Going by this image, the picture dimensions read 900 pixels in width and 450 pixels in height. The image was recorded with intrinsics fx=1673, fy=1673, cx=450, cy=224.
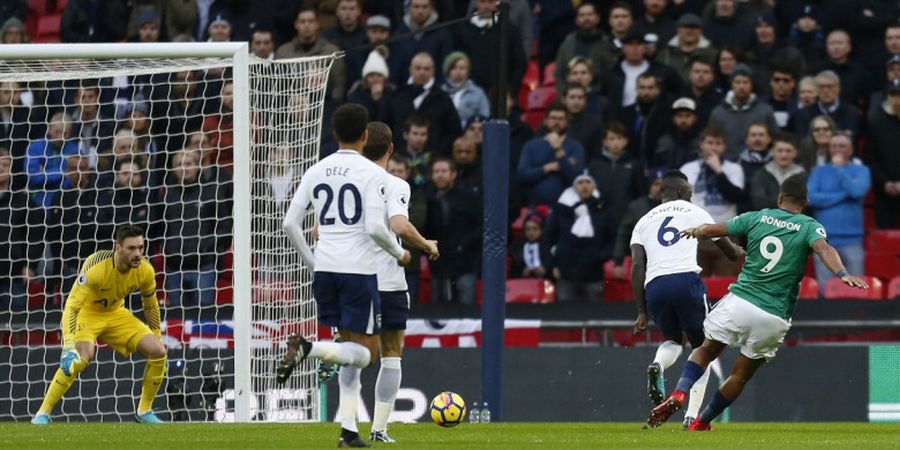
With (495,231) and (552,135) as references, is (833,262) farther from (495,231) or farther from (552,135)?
(552,135)

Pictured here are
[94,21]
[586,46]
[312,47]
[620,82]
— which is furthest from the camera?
[94,21]

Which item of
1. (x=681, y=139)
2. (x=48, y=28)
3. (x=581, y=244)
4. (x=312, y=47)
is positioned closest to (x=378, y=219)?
(x=581, y=244)

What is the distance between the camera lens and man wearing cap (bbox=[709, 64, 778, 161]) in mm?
17312

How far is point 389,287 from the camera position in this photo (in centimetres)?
1101

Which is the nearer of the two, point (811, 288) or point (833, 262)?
point (833, 262)

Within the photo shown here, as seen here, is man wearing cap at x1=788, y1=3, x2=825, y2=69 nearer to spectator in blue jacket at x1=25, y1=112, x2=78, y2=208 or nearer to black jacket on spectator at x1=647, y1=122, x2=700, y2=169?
black jacket on spectator at x1=647, y1=122, x2=700, y2=169

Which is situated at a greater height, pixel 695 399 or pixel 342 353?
pixel 342 353

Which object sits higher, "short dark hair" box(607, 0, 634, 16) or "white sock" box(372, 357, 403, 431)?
"short dark hair" box(607, 0, 634, 16)

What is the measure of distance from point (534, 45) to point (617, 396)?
18.2 ft

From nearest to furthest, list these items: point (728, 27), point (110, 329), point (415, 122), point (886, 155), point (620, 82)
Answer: point (110, 329) < point (886, 155) < point (415, 122) < point (620, 82) < point (728, 27)

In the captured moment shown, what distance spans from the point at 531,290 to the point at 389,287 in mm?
6555

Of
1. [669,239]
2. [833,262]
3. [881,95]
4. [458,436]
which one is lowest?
[458,436]

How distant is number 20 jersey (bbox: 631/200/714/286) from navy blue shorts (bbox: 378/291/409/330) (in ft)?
8.39

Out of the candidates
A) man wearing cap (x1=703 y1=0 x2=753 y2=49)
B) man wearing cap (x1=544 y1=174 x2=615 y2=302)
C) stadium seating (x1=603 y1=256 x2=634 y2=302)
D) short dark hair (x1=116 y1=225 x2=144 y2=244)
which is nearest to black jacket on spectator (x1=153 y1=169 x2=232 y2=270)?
short dark hair (x1=116 y1=225 x2=144 y2=244)
